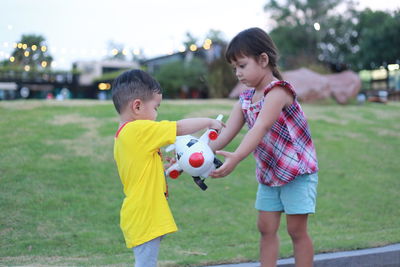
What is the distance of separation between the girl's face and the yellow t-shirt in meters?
0.54

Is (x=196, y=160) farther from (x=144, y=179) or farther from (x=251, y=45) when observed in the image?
(x=251, y=45)

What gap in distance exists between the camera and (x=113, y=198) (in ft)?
18.0

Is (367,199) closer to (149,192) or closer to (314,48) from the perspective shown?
(149,192)

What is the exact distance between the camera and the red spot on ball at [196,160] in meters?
2.39

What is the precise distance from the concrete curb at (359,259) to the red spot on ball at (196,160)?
129 centimetres

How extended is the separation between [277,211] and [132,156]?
0.92 metres

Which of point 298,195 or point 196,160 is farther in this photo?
point 298,195

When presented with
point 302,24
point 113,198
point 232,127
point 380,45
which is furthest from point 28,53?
point 302,24

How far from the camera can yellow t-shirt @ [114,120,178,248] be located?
2.35m

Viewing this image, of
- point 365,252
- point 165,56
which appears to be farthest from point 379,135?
point 165,56

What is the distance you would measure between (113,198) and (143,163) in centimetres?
322

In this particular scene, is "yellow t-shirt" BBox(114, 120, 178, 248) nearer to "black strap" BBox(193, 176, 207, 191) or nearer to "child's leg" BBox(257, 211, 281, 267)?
"black strap" BBox(193, 176, 207, 191)

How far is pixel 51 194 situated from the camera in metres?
5.38

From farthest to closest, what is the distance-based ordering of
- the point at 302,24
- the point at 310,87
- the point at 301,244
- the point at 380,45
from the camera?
the point at 302,24 → the point at 380,45 → the point at 310,87 → the point at 301,244
